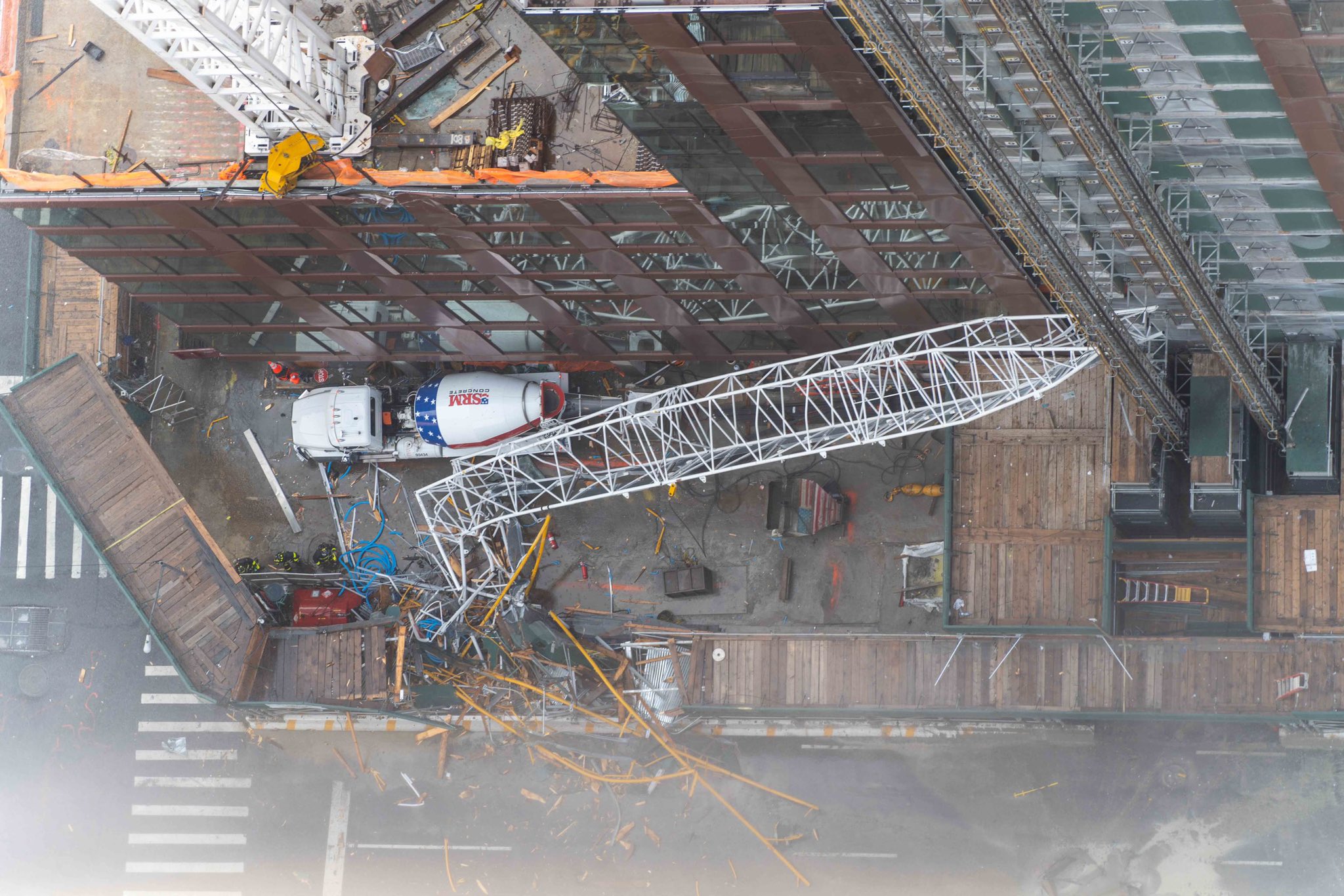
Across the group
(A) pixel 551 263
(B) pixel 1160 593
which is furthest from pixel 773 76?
(B) pixel 1160 593

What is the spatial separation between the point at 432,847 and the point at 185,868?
39.0ft

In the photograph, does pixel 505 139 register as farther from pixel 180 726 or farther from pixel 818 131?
pixel 180 726

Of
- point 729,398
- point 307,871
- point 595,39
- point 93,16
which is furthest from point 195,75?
point 307,871

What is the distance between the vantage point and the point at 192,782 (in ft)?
216

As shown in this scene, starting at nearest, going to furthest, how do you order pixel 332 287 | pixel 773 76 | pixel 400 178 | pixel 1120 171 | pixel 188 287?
1. pixel 1120 171
2. pixel 773 76
3. pixel 400 178
4. pixel 332 287
5. pixel 188 287

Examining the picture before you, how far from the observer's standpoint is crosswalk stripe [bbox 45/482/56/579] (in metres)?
67.8

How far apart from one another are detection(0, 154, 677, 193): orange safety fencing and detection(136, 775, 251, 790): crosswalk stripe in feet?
98.3

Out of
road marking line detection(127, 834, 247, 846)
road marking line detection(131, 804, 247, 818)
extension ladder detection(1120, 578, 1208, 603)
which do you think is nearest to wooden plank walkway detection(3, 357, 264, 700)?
road marking line detection(131, 804, 247, 818)

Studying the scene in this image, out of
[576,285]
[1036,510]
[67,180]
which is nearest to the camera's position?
[67,180]

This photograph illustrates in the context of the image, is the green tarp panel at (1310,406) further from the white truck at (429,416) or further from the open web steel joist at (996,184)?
the white truck at (429,416)

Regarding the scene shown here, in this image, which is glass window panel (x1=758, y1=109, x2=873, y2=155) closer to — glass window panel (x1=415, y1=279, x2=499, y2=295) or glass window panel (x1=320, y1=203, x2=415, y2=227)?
glass window panel (x1=320, y1=203, x2=415, y2=227)

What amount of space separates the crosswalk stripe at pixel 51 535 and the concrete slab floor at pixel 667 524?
635 centimetres

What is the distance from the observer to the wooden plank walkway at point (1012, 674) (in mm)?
57031

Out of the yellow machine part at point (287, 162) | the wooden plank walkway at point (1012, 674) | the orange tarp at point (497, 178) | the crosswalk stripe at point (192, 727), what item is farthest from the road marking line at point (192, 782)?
the orange tarp at point (497, 178)
